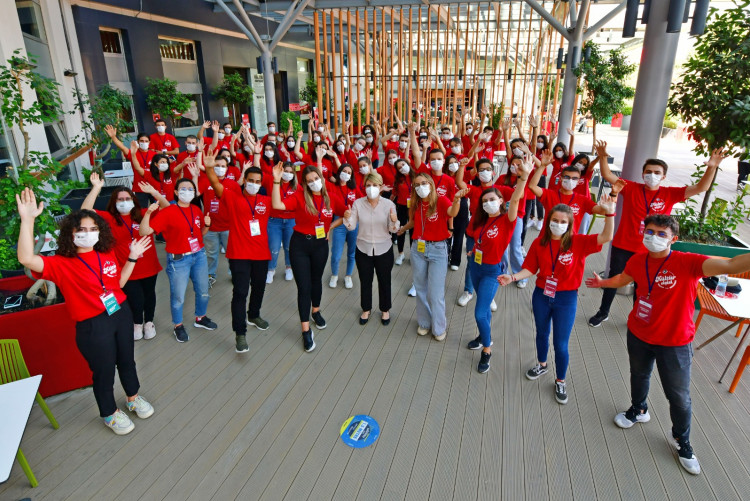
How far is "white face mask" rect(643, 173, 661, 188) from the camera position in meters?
4.39

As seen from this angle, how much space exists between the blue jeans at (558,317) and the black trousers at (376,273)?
1620 millimetres

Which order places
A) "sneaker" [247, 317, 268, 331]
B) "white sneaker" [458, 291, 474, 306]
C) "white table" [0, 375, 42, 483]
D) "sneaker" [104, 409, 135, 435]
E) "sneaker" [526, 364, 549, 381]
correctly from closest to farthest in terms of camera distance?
"white table" [0, 375, 42, 483] < "sneaker" [104, 409, 135, 435] < "sneaker" [526, 364, 549, 381] < "sneaker" [247, 317, 268, 331] < "white sneaker" [458, 291, 474, 306]

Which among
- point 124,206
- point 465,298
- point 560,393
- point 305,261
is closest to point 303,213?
point 305,261

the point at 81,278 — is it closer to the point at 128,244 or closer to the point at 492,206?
the point at 128,244

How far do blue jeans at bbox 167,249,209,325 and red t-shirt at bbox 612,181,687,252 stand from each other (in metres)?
4.41

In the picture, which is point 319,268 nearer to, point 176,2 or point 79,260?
point 79,260

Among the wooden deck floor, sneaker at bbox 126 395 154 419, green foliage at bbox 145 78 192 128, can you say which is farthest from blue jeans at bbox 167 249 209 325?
green foliage at bbox 145 78 192 128

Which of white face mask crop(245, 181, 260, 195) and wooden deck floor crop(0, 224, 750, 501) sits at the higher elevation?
white face mask crop(245, 181, 260, 195)

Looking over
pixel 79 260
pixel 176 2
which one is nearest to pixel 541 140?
pixel 79 260

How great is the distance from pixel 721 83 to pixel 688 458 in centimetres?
372

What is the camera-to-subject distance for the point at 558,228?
3.47m

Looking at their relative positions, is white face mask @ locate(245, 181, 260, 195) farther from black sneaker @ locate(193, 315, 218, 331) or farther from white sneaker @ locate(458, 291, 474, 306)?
white sneaker @ locate(458, 291, 474, 306)

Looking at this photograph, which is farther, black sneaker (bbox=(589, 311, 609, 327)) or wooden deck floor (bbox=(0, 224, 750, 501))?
black sneaker (bbox=(589, 311, 609, 327))

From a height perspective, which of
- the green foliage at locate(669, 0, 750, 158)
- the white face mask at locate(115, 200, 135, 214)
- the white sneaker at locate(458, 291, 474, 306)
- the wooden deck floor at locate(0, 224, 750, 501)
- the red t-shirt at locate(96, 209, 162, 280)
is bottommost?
the wooden deck floor at locate(0, 224, 750, 501)
